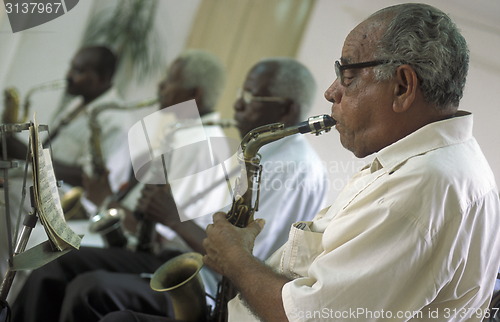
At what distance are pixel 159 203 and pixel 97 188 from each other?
3.13ft

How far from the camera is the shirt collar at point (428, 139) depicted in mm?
1448

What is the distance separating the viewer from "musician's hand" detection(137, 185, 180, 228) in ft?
8.55

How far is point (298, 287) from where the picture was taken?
4.51ft

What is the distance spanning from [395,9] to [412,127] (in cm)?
28

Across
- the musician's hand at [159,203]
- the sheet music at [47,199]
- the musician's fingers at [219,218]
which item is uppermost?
the sheet music at [47,199]

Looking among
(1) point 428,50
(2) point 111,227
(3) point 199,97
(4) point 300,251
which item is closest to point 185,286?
(4) point 300,251

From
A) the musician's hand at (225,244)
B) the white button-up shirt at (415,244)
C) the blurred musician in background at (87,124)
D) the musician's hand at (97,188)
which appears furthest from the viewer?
the blurred musician in background at (87,124)

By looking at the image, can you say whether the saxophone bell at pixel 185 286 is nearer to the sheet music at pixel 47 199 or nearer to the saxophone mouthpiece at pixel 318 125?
the sheet music at pixel 47 199

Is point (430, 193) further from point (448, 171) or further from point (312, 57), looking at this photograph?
→ point (312, 57)

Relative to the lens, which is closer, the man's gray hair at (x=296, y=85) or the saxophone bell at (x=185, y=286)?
the saxophone bell at (x=185, y=286)

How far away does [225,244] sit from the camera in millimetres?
1658

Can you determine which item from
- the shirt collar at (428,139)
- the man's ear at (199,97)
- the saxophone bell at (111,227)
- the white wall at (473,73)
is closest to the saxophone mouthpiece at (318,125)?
the shirt collar at (428,139)

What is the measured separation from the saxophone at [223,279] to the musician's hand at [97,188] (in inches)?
58.8

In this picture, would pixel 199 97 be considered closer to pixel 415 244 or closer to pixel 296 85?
pixel 296 85
